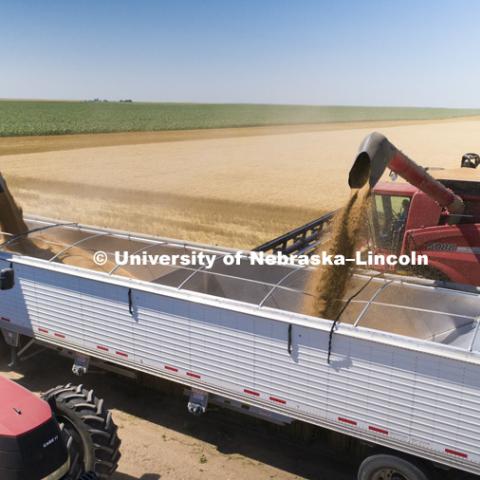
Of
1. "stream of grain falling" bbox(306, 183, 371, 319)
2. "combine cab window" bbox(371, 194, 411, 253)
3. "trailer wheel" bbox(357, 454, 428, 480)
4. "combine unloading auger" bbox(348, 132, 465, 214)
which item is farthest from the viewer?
"combine cab window" bbox(371, 194, 411, 253)

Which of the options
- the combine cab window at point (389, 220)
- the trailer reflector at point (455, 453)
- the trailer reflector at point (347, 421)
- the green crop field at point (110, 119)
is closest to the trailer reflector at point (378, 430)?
the trailer reflector at point (347, 421)

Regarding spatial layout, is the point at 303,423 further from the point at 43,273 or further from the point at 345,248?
the point at 43,273

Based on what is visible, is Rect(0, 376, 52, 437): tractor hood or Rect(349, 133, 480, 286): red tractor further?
Rect(349, 133, 480, 286): red tractor

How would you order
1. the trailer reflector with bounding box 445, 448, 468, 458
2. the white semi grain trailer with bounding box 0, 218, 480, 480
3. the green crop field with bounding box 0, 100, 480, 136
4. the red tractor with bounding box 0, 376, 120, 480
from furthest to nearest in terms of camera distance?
the green crop field with bounding box 0, 100, 480, 136 < the white semi grain trailer with bounding box 0, 218, 480, 480 < the trailer reflector with bounding box 445, 448, 468, 458 < the red tractor with bounding box 0, 376, 120, 480

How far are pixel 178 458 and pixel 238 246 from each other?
859 cm

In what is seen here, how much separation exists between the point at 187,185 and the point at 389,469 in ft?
67.1

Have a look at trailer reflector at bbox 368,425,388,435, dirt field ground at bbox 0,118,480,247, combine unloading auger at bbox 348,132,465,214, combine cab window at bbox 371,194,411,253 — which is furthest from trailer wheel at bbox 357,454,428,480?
dirt field ground at bbox 0,118,480,247

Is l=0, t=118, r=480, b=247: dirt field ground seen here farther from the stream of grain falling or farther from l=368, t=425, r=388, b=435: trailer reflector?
l=368, t=425, r=388, b=435: trailer reflector

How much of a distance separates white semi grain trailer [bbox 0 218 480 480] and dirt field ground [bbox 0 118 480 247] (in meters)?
7.71

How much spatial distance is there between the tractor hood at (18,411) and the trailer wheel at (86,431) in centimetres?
61

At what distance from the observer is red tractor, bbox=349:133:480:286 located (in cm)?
823

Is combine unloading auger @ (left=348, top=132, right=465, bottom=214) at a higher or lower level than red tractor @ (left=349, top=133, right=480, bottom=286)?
higher

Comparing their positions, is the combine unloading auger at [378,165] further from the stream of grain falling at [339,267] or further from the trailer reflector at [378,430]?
the trailer reflector at [378,430]

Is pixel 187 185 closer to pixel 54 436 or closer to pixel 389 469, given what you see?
pixel 389 469
